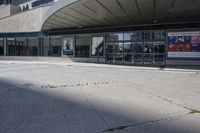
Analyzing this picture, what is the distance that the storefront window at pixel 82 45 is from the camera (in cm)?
2883

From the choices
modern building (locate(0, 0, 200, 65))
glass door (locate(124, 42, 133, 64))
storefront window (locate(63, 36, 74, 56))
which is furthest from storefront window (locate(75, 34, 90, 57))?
glass door (locate(124, 42, 133, 64))

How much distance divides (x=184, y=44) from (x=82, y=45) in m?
11.6

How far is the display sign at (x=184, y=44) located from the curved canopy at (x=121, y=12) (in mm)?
1423

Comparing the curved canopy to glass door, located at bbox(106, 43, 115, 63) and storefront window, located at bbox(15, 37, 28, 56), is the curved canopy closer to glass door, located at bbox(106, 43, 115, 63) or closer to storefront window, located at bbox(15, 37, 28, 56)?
glass door, located at bbox(106, 43, 115, 63)

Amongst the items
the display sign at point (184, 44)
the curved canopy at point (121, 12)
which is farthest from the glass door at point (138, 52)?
the display sign at point (184, 44)

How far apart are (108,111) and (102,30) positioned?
71.3ft

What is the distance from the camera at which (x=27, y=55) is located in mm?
33406

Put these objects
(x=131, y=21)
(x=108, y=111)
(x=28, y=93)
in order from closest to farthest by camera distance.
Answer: (x=108, y=111), (x=28, y=93), (x=131, y=21)

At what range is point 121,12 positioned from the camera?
65.6 ft

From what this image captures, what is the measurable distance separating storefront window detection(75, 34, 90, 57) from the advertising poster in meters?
0.72

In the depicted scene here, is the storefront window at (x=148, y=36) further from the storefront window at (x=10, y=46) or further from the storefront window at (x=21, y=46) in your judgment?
the storefront window at (x=10, y=46)

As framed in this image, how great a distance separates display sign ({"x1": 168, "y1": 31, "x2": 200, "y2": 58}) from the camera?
898 inches

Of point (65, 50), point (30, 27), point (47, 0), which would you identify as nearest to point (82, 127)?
point (65, 50)

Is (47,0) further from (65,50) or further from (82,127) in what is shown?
(82,127)
